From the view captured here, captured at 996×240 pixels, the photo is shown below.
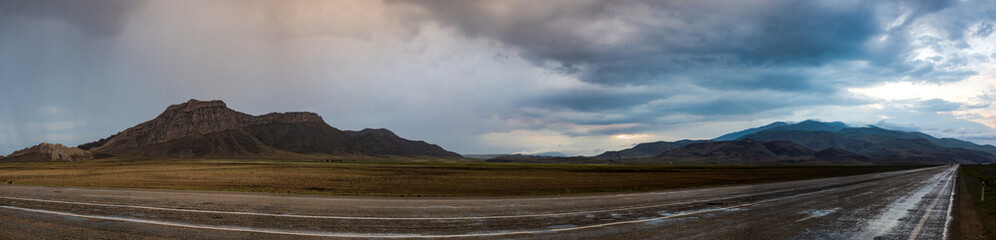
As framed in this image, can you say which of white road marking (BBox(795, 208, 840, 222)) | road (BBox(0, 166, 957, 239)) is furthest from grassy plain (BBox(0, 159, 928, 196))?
white road marking (BBox(795, 208, 840, 222))

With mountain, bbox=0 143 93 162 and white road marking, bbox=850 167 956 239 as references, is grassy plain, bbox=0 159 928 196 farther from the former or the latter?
mountain, bbox=0 143 93 162

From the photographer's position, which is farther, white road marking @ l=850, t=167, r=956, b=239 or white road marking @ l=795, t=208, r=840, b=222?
white road marking @ l=795, t=208, r=840, b=222

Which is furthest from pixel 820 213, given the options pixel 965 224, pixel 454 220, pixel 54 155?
pixel 54 155

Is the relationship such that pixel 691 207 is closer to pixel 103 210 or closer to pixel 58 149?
pixel 103 210

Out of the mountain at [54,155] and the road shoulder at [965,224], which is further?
the mountain at [54,155]

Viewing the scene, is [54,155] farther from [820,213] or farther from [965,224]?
[965,224]

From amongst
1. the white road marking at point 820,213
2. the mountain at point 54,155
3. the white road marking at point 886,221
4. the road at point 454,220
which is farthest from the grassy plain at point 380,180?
the mountain at point 54,155

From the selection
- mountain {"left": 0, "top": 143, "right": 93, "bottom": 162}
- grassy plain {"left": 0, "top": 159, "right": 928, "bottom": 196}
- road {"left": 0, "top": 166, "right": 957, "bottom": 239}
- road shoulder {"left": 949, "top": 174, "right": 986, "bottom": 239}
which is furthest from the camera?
mountain {"left": 0, "top": 143, "right": 93, "bottom": 162}

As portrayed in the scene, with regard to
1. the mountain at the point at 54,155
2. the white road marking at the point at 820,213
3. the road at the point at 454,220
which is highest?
the mountain at the point at 54,155

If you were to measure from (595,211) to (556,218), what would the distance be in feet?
9.11

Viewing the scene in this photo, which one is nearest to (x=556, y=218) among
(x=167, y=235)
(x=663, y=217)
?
(x=663, y=217)

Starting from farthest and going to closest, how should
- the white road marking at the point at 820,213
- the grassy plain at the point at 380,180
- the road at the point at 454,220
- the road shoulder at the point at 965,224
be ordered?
1. the grassy plain at the point at 380,180
2. the white road marking at the point at 820,213
3. the road shoulder at the point at 965,224
4. the road at the point at 454,220

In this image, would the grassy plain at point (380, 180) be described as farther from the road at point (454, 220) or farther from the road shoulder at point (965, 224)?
the road shoulder at point (965, 224)

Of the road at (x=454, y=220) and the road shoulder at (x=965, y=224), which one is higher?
the road at (x=454, y=220)
